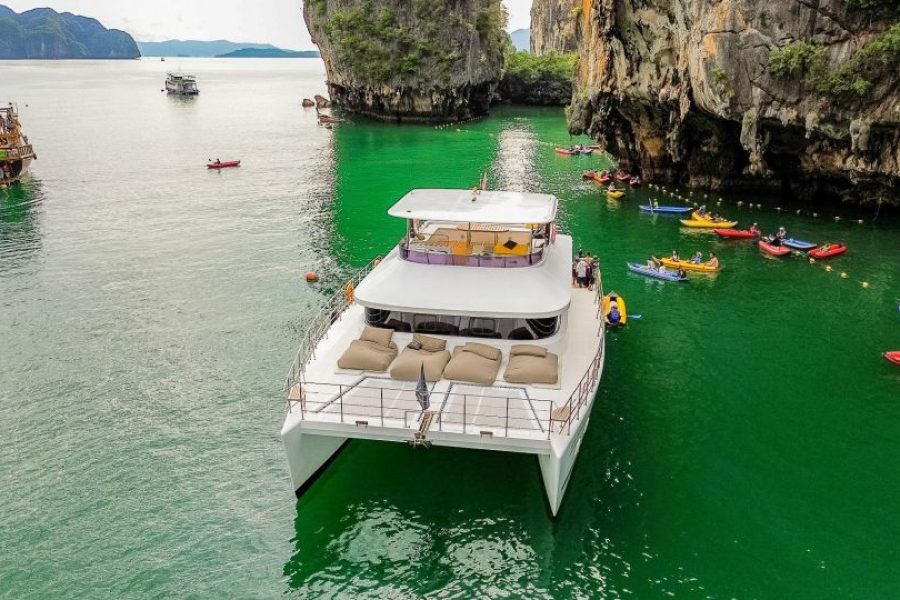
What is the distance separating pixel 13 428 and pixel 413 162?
50.2 m

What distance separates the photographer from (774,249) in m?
35.9

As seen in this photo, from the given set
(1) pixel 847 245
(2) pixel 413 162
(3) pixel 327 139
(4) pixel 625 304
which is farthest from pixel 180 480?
(3) pixel 327 139

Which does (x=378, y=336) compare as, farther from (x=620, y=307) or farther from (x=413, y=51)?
(x=413, y=51)

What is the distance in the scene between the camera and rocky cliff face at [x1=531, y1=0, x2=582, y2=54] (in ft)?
536

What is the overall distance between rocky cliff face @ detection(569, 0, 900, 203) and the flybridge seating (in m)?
21.7

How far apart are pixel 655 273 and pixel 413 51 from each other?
226 ft

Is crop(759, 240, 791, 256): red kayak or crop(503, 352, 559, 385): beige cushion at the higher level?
crop(503, 352, 559, 385): beige cushion

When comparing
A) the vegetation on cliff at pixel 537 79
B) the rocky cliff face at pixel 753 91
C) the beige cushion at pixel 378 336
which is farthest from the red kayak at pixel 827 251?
the vegetation on cliff at pixel 537 79

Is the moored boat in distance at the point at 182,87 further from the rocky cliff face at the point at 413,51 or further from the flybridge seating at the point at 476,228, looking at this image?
the flybridge seating at the point at 476,228

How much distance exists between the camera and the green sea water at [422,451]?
15.1m

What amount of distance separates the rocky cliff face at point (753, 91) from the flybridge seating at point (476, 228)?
21.7 metres

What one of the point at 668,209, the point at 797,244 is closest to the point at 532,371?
the point at 797,244

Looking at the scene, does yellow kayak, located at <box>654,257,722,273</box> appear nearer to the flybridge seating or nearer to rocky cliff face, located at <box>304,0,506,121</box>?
the flybridge seating

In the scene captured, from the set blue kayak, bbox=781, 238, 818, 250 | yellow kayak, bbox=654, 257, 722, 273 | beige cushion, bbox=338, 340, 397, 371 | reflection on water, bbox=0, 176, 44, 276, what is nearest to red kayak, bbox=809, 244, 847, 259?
blue kayak, bbox=781, 238, 818, 250
